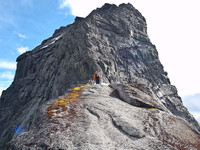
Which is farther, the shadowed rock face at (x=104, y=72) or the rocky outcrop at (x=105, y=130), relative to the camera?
the shadowed rock face at (x=104, y=72)

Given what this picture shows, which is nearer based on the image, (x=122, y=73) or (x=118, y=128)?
(x=118, y=128)

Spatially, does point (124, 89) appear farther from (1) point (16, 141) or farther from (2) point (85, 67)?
(2) point (85, 67)

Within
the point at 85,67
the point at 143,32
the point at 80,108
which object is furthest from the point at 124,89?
the point at 143,32

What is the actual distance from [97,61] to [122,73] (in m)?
13.2

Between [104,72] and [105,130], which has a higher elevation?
Result: [104,72]

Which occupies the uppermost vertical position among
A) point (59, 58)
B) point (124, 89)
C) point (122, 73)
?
point (59, 58)

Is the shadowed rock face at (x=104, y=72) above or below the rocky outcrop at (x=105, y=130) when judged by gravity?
above

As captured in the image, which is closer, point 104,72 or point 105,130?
point 105,130

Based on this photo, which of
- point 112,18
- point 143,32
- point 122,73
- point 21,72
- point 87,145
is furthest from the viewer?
point 21,72

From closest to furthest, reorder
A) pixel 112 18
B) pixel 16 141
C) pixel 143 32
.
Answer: pixel 16 141 → pixel 112 18 → pixel 143 32

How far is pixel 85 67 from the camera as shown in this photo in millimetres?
49844

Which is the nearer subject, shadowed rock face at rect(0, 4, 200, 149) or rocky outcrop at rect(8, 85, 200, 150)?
rocky outcrop at rect(8, 85, 200, 150)

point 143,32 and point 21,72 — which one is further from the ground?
point 143,32

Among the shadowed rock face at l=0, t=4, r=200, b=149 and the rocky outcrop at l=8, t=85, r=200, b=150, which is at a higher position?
the shadowed rock face at l=0, t=4, r=200, b=149
